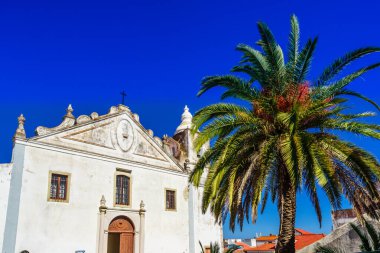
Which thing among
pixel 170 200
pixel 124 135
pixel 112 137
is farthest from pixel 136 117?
pixel 170 200

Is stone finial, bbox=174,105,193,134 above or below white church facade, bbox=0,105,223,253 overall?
above

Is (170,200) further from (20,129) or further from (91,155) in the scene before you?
(20,129)

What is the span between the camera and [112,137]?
1847 centimetres

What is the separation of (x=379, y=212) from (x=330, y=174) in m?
4.57

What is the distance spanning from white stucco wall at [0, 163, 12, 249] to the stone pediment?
1633 millimetres

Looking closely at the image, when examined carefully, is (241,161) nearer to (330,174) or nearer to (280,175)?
(280,175)

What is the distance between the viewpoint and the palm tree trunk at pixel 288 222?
30.5 feet

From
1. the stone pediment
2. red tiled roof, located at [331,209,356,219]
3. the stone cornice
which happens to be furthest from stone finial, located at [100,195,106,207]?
red tiled roof, located at [331,209,356,219]

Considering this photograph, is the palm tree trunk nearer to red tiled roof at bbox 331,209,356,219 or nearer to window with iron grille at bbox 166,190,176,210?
window with iron grille at bbox 166,190,176,210

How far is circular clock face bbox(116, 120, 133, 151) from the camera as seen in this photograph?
18750 mm

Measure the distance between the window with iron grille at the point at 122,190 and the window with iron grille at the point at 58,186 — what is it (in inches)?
113

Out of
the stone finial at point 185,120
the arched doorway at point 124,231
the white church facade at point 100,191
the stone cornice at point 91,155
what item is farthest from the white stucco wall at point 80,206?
the stone finial at point 185,120

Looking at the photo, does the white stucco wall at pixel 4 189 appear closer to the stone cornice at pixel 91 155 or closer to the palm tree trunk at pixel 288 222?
the stone cornice at pixel 91 155

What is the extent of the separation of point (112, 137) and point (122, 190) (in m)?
2.76
